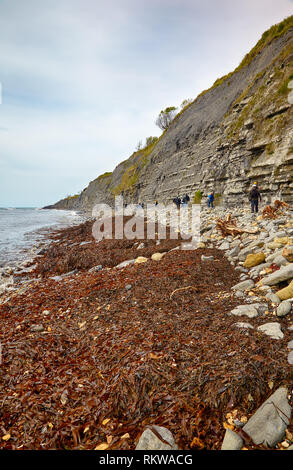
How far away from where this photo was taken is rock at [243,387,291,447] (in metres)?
1.95

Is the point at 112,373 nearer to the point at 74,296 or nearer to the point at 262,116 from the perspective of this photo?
the point at 74,296

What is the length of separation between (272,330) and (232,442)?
5.41ft

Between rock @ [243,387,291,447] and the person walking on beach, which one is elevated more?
the person walking on beach

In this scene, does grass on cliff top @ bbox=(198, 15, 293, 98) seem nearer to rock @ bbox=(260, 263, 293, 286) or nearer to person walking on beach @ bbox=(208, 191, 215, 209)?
person walking on beach @ bbox=(208, 191, 215, 209)

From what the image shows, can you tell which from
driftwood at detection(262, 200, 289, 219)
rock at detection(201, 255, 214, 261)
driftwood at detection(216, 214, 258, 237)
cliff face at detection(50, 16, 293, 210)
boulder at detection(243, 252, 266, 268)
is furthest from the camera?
cliff face at detection(50, 16, 293, 210)

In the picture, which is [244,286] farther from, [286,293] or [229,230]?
[229,230]

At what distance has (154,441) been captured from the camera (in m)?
2.05

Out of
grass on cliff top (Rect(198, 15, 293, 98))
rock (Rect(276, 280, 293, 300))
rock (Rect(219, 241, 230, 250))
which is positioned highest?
grass on cliff top (Rect(198, 15, 293, 98))

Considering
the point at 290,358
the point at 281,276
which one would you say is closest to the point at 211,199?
the point at 281,276

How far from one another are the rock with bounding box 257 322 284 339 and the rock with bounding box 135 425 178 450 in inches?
72.5

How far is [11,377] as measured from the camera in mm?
3119

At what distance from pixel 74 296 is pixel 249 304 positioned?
386 cm

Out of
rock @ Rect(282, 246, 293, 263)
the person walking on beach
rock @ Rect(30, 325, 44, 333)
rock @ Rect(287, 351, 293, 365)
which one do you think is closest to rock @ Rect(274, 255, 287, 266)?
rock @ Rect(282, 246, 293, 263)
